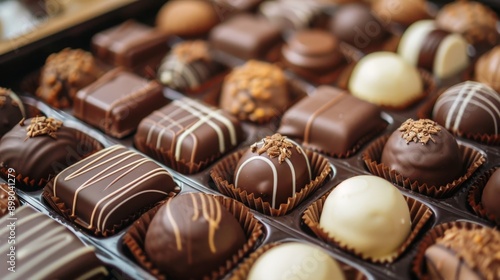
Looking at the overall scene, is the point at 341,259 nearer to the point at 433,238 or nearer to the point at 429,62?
the point at 433,238

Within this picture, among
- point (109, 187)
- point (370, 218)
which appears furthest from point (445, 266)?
point (109, 187)

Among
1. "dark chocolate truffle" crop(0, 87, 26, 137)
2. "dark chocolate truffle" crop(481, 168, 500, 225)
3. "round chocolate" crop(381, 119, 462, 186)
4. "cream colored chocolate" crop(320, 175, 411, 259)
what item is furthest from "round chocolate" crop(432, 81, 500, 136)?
"dark chocolate truffle" crop(0, 87, 26, 137)

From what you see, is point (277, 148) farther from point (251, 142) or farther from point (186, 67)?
point (186, 67)

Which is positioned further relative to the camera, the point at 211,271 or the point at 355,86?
the point at 355,86

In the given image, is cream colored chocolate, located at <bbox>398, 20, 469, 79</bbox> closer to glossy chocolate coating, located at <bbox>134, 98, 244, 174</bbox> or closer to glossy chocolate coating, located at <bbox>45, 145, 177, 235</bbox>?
glossy chocolate coating, located at <bbox>134, 98, 244, 174</bbox>

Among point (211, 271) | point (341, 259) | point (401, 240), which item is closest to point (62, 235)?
point (211, 271)

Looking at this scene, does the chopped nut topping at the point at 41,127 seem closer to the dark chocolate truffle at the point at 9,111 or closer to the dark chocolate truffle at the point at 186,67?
the dark chocolate truffle at the point at 9,111

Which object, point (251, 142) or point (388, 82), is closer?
point (251, 142)
